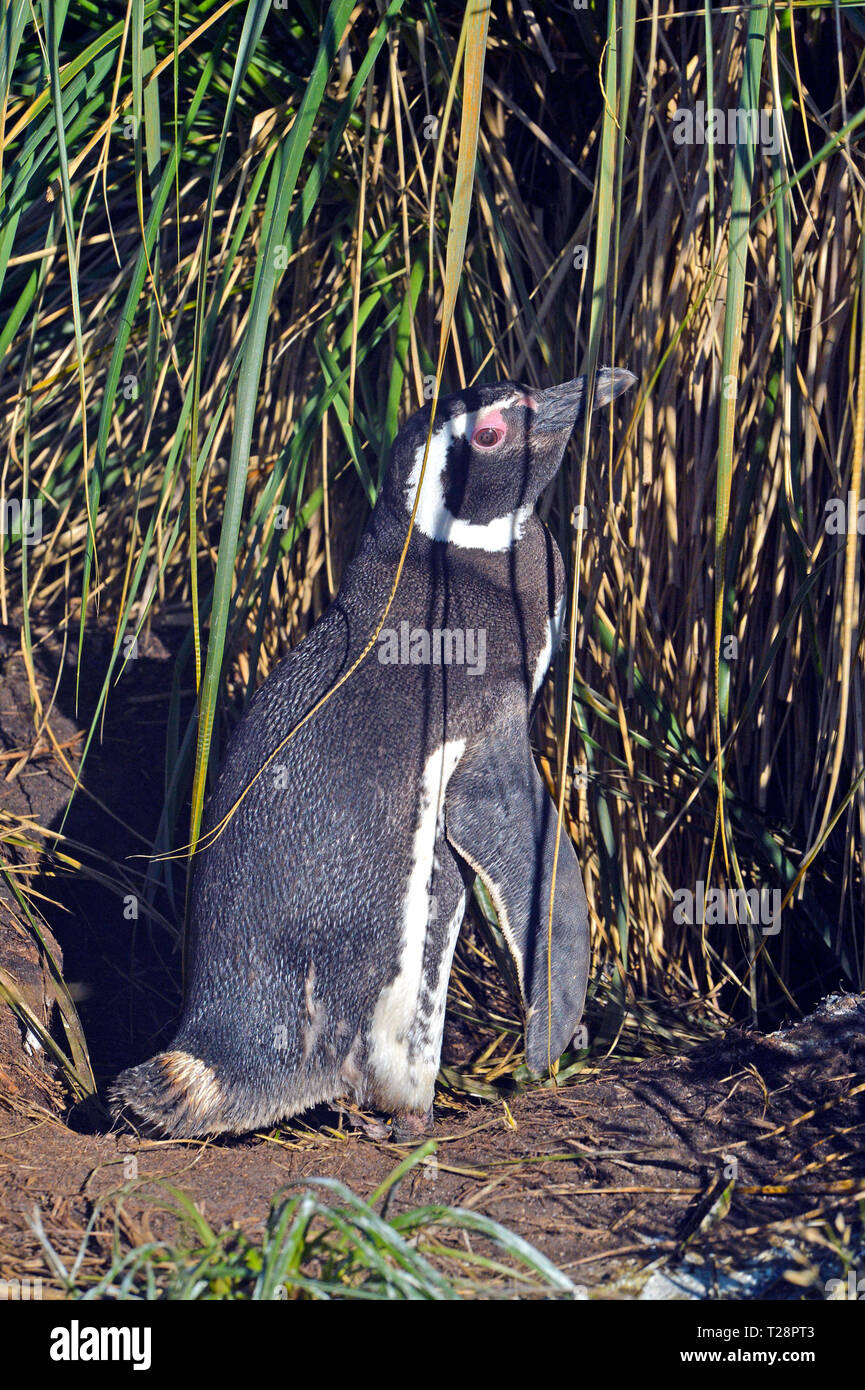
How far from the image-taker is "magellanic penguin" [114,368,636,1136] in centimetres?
184

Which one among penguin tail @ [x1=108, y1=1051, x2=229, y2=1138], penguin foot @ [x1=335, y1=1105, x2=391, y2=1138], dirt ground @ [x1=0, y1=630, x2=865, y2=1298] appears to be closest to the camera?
dirt ground @ [x1=0, y1=630, x2=865, y2=1298]

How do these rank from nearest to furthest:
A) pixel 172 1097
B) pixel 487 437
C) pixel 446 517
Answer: pixel 172 1097
pixel 487 437
pixel 446 517

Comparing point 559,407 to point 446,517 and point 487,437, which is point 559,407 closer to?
point 487,437

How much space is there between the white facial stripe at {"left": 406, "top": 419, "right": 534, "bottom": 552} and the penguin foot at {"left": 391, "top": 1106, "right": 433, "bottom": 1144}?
98 cm

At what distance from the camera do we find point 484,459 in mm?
1915

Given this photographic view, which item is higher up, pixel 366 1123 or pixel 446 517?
pixel 446 517

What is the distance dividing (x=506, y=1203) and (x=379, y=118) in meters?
1.96

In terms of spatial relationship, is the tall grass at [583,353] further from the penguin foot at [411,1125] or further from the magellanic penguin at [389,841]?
the penguin foot at [411,1125]

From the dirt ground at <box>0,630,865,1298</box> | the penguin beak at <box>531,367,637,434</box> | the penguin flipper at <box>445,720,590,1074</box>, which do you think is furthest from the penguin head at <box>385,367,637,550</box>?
the dirt ground at <box>0,630,865,1298</box>

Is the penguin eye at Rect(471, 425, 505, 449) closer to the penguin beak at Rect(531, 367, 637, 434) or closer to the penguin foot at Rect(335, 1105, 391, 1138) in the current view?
the penguin beak at Rect(531, 367, 637, 434)

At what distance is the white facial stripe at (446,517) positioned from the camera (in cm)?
191

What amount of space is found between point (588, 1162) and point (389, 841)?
0.59m

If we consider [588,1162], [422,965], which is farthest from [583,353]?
[588,1162]

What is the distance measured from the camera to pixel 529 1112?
1.80 metres
